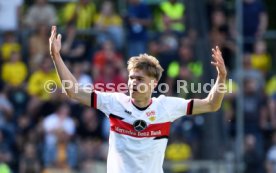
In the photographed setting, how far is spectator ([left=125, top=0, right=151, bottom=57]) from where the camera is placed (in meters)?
17.4

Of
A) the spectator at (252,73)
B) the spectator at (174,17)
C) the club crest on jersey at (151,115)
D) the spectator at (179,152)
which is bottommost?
the spectator at (179,152)

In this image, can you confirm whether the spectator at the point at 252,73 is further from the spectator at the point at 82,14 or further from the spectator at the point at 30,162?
the spectator at the point at 30,162

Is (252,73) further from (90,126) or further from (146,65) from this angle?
(146,65)

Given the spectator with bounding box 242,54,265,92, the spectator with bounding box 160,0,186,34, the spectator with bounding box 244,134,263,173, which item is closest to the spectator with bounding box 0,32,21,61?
the spectator with bounding box 160,0,186,34

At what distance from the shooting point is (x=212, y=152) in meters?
16.8

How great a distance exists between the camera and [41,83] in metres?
16.9

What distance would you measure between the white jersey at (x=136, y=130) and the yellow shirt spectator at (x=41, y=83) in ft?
27.1

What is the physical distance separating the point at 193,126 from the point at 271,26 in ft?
12.4

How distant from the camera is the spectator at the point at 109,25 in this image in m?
17.6

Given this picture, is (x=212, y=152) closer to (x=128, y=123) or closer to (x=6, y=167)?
(x=6, y=167)

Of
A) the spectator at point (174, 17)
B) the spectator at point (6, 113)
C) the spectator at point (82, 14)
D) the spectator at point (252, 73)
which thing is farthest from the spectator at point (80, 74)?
the spectator at point (252, 73)

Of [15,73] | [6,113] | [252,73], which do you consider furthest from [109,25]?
[252,73]

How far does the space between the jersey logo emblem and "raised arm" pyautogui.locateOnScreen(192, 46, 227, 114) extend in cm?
52

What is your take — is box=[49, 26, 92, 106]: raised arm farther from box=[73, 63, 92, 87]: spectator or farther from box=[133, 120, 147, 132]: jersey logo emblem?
box=[73, 63, 92, 87]: spectator
